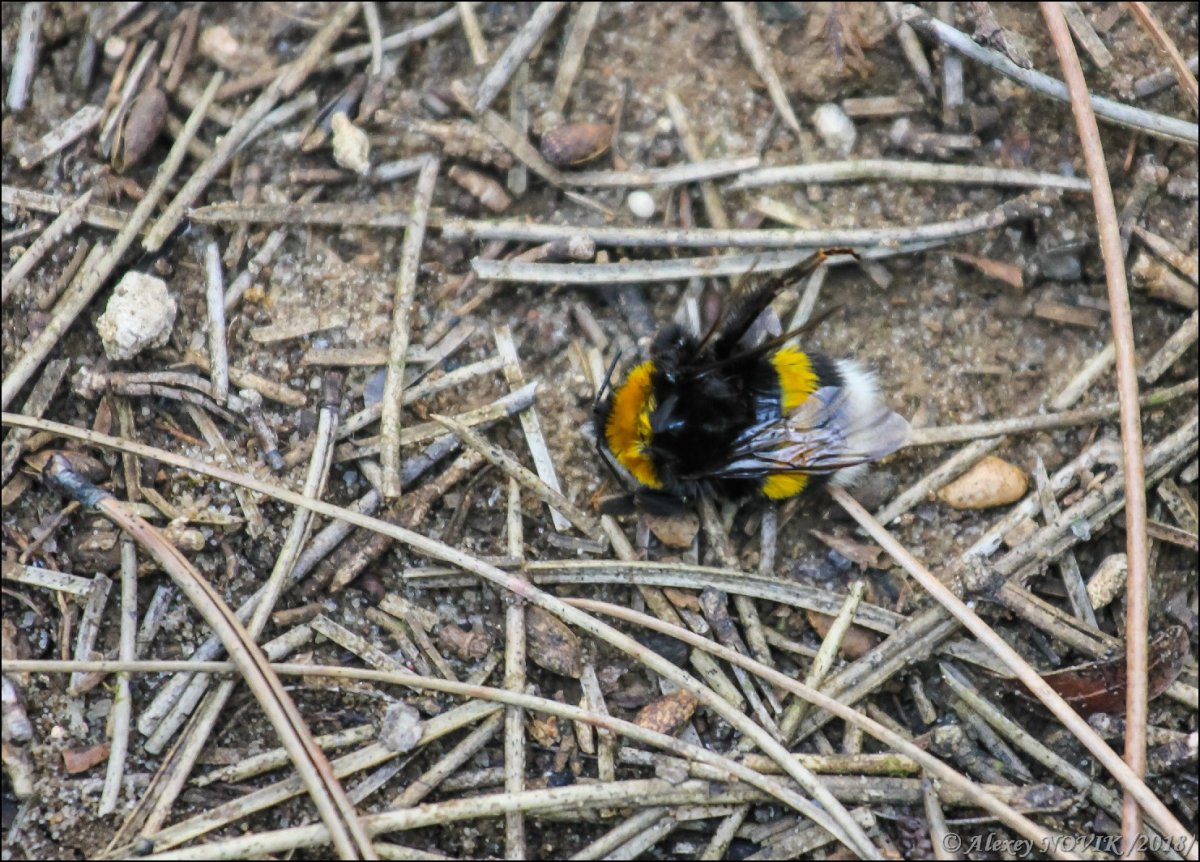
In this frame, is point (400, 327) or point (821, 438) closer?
point (821, 438)

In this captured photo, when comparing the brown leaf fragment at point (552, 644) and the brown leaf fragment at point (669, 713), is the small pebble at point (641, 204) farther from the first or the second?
the brown leaf fragment at point (669, 713)

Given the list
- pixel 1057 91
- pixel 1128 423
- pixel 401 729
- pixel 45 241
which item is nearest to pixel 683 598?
pixel 401 729

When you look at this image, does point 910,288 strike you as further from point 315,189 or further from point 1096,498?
point 315,189

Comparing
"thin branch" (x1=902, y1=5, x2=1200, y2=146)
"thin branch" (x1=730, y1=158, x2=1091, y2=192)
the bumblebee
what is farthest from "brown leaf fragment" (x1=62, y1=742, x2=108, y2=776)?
"thin branch" (x1=902, y1=5, x2=1200, y2=146)

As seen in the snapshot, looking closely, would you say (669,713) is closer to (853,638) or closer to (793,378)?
(853,638)

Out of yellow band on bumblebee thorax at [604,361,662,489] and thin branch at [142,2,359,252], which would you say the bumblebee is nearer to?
yellow band on bumblebee thorax at [604,361,662,489]
